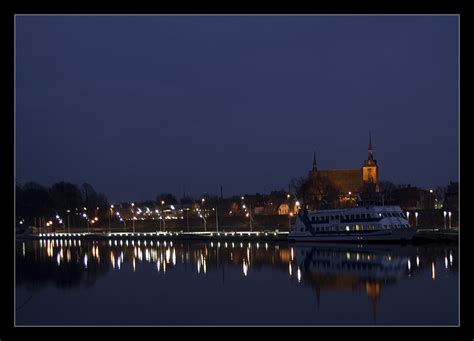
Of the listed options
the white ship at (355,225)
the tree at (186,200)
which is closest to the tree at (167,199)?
the tree at (186,200)

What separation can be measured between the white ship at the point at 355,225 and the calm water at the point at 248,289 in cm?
410

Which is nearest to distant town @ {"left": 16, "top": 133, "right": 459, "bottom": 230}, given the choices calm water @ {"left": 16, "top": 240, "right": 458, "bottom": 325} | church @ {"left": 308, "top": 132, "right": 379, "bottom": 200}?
church @ {"left": 308, "top": 132, "right": 379, "bottom": 200}

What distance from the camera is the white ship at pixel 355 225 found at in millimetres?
47125

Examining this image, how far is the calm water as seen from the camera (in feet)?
67.1

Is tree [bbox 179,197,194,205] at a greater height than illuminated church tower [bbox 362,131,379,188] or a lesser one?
lesser

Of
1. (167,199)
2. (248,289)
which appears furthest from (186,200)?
(248,289)

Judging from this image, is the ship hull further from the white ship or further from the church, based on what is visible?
the church

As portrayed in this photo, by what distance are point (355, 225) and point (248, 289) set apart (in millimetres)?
24931

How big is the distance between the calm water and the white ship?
4.10 metres

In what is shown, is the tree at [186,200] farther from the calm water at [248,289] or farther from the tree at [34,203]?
the calm water at [248,289]

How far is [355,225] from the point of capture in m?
49.9

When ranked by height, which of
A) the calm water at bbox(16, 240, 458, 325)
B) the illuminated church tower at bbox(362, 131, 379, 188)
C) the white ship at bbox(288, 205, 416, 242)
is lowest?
the calm water at bbox(16, 240, 458, 325)
